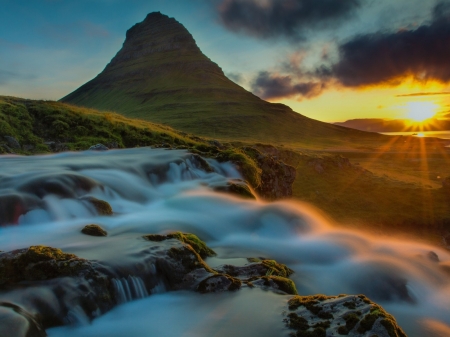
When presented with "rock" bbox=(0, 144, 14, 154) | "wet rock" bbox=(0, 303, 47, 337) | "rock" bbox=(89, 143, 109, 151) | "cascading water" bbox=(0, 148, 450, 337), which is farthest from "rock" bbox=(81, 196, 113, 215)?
"rock" bbox=(0, 144, 14, 154)

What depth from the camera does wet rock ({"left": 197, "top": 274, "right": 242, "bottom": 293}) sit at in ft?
22.4

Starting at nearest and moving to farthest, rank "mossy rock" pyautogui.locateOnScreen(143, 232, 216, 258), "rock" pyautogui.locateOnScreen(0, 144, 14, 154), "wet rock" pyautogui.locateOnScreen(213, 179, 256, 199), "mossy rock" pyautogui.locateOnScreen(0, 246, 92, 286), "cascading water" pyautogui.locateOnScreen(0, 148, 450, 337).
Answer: "cascading water" pyautogui.locateOnScreen(0, 148, 450, 337), "mossy rock" pyautogui.locateOnScreen(0, 246, 92, 286), "mossy rock" pyautogui.locateOnScreen(143, 232, 216, 258), "wet rock" pyautogui.locateOnScreen(213, 179, 256, 199), "rock" pyautogui.locateOnScreen(0, 144, 14, 154)

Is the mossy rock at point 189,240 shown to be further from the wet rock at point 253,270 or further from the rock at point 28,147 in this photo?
the rock at point 28,147

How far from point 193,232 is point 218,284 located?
429 cm

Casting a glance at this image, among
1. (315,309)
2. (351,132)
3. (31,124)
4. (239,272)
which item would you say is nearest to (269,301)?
(315,309)

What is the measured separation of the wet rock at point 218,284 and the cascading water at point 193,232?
179mm

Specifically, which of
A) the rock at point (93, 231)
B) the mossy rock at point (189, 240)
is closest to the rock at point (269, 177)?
the mossy rock at point (189, 240)

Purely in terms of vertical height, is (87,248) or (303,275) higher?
(87,248)

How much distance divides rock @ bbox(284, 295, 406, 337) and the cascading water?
0.32 m

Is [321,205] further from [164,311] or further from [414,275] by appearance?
[164,311]

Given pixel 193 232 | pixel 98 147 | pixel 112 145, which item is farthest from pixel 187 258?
pixel 112 145

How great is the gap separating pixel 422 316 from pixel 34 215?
35.5 feet

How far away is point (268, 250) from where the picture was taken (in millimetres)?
10609

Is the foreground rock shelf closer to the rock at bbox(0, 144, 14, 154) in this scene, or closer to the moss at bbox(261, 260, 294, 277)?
the moss at bbox(261, 260, 294, 277)
